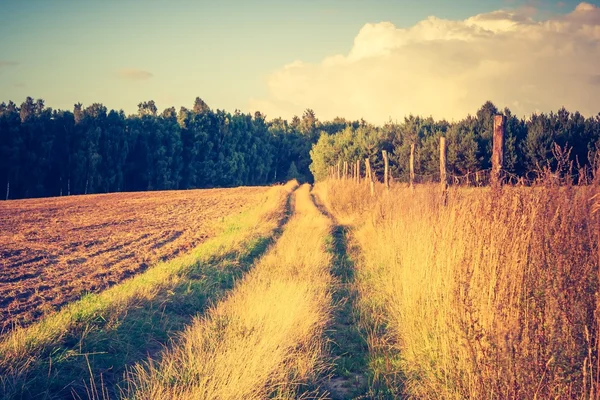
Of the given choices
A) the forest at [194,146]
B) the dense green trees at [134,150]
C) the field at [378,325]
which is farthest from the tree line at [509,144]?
the dense green trees at [134,150]

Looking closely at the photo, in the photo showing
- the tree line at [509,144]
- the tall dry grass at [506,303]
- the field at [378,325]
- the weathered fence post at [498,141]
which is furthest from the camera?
the tree line at [509,144]

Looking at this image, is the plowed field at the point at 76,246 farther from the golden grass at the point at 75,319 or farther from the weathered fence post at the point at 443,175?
the weathered fence post at the point at 443,175

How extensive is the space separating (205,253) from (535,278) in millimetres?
8792

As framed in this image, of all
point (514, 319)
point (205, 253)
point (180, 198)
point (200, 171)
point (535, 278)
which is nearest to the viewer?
point (514, 319)

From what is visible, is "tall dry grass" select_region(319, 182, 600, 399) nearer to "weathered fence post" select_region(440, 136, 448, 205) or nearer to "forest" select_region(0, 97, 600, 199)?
"weathered fence post" select_region(440, 136, 448, 205)

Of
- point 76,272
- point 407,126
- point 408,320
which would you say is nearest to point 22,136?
point 407,126

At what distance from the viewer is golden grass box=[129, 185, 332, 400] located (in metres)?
4.06

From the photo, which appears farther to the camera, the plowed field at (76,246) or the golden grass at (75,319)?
the plowed field at (76,246)

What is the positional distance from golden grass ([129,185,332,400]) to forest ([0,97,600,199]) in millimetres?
19570

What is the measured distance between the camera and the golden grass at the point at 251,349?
4.06 meters

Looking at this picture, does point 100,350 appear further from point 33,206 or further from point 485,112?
point 485,112

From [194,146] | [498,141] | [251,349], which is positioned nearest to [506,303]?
[251,349]

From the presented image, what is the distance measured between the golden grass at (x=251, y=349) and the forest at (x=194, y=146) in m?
19.6

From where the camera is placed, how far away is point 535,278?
403cm
